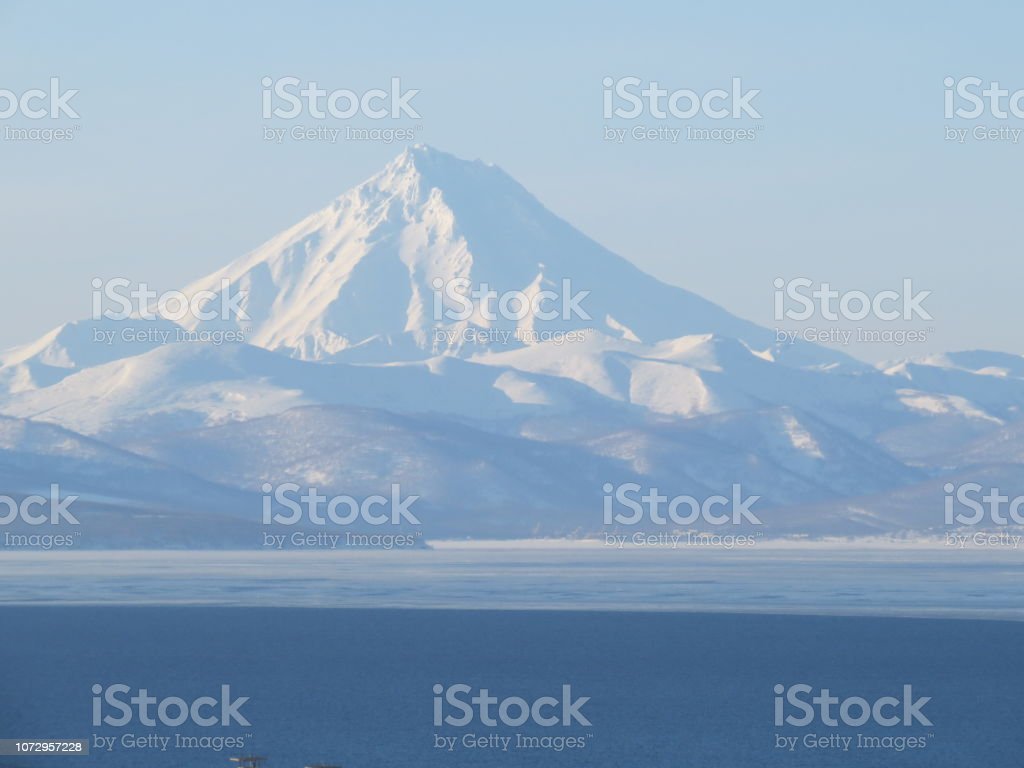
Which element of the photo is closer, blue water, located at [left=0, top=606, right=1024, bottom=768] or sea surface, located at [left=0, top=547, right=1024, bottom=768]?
sea surface, located at [left=0, top=547, right=1024, bottom=768]

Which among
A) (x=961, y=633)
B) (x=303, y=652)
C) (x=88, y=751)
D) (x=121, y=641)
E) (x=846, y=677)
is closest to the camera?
(x=88, y=751)

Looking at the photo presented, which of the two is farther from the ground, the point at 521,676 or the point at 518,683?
the point at 518,683

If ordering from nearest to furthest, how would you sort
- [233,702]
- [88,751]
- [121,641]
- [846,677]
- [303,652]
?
[88,751] < [233,702] < [846,677] < [303,652] < [121,641]

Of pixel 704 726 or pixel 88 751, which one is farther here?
pixel 704 726

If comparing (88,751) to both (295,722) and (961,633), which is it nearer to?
(295,722)

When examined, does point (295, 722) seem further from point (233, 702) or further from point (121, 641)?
point (121, 641)

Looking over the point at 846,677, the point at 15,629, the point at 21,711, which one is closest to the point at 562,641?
the point at 846,677

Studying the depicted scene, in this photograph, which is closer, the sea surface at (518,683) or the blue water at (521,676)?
the sea surface at (518,683)

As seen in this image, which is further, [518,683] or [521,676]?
[521,676]
